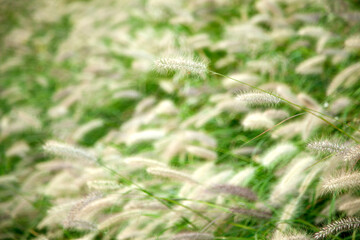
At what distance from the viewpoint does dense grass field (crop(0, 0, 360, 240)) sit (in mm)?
1384

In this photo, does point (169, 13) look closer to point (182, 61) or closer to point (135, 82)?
point (135, 82)

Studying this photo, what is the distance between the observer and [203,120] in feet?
7.30

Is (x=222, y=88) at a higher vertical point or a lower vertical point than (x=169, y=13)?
lower

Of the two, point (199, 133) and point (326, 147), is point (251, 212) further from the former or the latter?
point (199, 133)

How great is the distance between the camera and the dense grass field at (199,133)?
1.38 meters

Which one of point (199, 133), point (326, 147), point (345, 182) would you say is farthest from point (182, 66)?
point (199, 133)

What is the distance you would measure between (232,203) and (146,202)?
55cm

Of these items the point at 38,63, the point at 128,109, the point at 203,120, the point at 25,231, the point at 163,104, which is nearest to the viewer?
the point at 25,231

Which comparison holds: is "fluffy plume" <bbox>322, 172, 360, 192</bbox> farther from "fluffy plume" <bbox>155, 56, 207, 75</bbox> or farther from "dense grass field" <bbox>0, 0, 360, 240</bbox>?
"fluffy plume" <bbox>155, 56, 207, 75</bbox>

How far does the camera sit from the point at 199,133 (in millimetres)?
2135

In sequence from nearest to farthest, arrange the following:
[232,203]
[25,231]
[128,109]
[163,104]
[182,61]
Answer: [182,61]
[232,203]
[25,231]
[163,104]
[128,109]

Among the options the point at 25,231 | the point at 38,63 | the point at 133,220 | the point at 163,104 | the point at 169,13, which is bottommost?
the point at 25,231

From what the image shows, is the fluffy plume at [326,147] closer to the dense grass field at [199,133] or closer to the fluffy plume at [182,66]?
the dense grass field at [199,133]

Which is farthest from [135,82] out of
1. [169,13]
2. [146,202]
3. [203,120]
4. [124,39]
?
[146,202]
